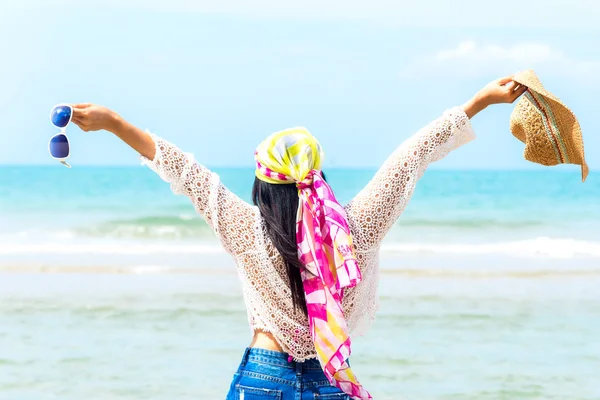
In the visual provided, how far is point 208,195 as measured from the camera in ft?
7.51

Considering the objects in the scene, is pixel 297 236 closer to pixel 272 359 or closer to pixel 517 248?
pixel 272 359

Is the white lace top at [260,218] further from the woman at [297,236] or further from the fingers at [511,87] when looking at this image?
the fingers at [511,87]

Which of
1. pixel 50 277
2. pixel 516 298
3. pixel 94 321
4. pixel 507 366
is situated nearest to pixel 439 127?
pixel 507 366

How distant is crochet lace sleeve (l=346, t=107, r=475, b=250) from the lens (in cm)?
234

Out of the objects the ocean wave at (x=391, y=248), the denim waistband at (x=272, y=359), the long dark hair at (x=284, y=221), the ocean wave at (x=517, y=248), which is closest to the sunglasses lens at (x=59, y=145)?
the long dark hair at (x=284, y=221)

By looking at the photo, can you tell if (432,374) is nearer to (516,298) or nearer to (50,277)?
(516,298)

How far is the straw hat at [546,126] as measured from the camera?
2.38 meters

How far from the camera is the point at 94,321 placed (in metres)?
7.09

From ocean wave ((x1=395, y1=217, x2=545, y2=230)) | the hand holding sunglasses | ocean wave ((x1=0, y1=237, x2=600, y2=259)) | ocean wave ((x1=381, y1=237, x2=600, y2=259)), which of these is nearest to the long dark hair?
the hand holding sunglasses

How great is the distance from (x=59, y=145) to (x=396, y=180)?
0.89 m

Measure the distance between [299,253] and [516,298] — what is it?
6792mm

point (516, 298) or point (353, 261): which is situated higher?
point (353, 261)

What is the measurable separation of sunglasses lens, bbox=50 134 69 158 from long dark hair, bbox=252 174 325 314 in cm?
52

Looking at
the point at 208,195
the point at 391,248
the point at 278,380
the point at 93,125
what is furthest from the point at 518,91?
the point at 391,248
